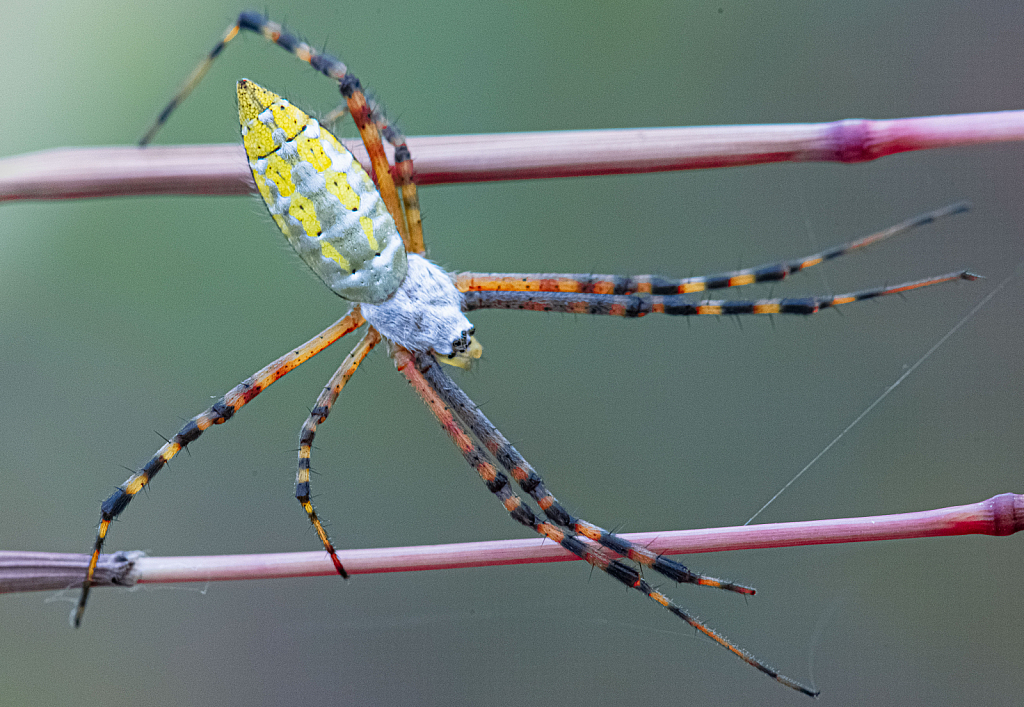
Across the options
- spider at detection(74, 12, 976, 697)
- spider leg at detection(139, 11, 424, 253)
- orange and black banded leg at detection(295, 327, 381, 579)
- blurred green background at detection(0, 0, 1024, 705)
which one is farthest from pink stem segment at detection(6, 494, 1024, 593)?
blurred green background at detection(0, 0, 1024, 705)

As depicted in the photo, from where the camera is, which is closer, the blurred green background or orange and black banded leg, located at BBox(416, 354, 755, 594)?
orange and black banded leg, located at BBox(416, 354, 755, 594)

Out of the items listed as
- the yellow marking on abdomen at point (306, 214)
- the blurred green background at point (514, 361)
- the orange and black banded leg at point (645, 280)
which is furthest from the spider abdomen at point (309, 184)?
the blurred green background at point (514, 361)

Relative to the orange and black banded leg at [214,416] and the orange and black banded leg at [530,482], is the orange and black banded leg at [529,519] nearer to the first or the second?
the orange and black banded leg at [530,482]

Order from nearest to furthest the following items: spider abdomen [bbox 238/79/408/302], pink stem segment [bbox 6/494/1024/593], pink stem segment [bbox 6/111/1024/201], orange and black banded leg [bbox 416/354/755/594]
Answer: pink stem segment [bbox 6/494/1024/593] → pink stem segment [bbox 6/111/1024/201] → spider abdomen [bbox 238/79/408/302] → orange and black banded leg [bbox 416/354/755/594]

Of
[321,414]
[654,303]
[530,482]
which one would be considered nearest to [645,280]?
[654,303]

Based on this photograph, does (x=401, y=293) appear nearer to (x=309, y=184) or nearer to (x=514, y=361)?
(x=309, y=184)

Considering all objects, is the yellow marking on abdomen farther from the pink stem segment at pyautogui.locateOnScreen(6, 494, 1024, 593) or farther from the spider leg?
the pink stem segment at pyautogui.locateOnScreen(6, 494, 1024, 593)

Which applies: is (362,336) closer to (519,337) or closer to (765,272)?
(765,272)
